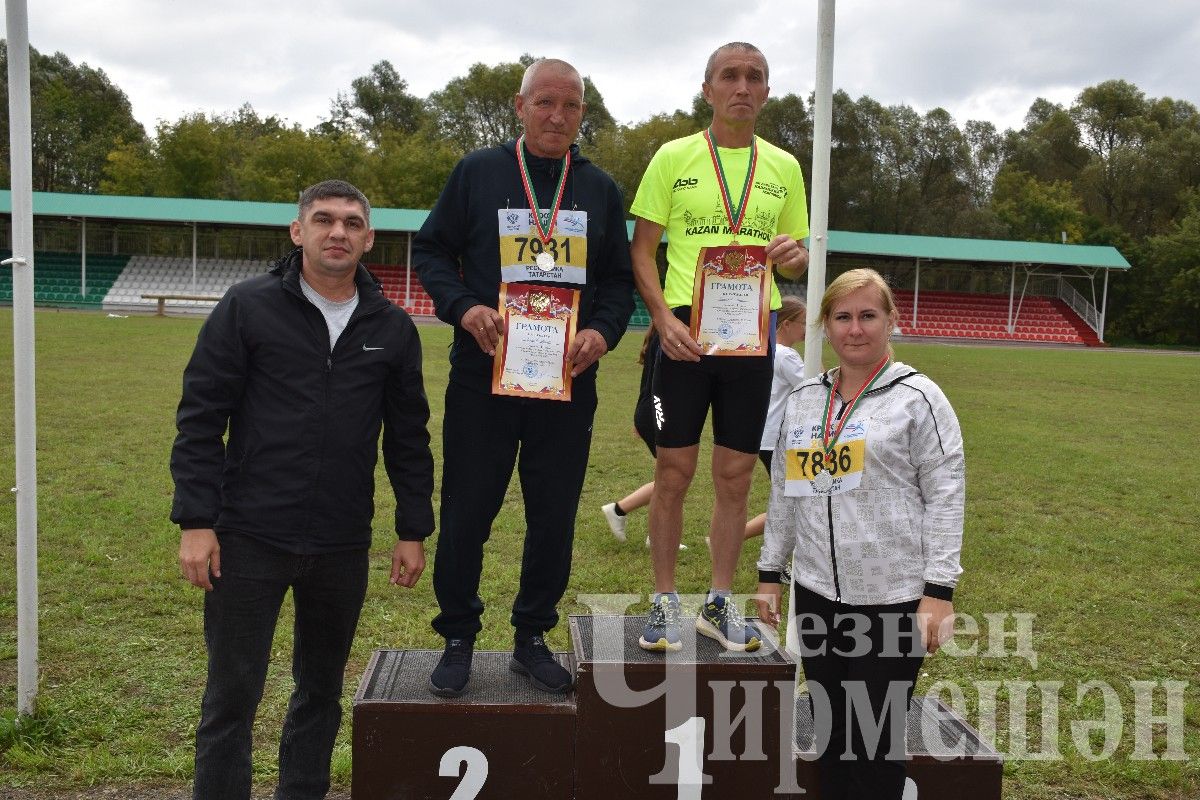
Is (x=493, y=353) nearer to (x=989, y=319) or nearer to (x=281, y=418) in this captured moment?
(x=281, y=418)

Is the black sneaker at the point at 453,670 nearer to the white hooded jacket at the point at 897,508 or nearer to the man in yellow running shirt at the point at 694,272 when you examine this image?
the man in yellow running shirt at the point at 694,272

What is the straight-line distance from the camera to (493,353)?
3.05 metres

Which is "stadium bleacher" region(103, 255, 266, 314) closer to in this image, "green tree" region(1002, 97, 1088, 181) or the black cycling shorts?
the black cycling shorts

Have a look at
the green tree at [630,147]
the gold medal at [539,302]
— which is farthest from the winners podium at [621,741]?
the green tree at [630,147]

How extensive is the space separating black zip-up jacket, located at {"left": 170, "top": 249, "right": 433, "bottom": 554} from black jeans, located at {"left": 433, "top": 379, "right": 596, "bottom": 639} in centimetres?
38

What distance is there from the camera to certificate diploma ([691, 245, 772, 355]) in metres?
3.30

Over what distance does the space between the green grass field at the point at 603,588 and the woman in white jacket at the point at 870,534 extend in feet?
3.61

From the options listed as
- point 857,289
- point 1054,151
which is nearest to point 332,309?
point 857,289

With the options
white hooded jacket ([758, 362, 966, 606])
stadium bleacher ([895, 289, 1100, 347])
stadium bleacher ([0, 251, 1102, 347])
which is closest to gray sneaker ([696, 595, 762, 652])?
white hooded jacket ([758, 362, 966, 606])

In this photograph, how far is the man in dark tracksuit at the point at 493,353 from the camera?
3.10 m

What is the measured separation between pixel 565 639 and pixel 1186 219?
166 feet

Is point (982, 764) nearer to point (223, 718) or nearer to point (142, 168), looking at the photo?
point (223, 718)

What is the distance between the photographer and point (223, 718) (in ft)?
8.79

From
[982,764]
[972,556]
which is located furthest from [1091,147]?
[982,764]
